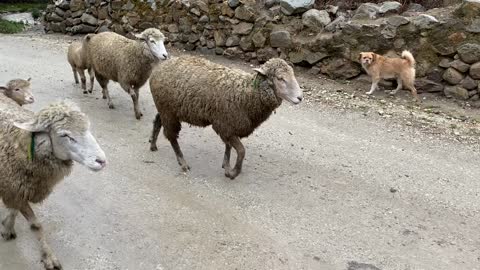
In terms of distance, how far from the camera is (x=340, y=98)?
9.46 m

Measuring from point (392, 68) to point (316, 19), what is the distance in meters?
2.28

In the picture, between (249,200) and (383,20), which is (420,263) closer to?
(249,200)

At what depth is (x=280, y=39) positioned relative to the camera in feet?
35.9

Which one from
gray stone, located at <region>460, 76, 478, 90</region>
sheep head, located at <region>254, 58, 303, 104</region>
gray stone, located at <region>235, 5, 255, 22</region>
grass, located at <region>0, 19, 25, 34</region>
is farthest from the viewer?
grass, located at <region>0, 19, 25, 34</region>

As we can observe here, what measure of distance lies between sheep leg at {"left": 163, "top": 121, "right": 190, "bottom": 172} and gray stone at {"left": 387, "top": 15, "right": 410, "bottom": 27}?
5276 mm

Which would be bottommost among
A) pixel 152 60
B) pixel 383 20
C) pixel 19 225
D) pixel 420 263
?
pixel 19 225

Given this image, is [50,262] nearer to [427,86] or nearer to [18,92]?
[18,92]

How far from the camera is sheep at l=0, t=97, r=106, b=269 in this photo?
164 inches

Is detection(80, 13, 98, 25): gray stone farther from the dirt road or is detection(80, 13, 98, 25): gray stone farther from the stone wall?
the dirt road

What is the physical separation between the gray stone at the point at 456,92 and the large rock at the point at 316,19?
9.45 ft

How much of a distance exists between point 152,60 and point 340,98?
3.64 metres

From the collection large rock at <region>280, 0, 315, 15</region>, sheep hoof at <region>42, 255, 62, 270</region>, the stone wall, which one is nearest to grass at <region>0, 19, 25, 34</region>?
the stone wall

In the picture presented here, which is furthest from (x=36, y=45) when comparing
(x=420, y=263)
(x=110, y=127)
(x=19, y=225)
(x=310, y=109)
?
(x=420, y=263)

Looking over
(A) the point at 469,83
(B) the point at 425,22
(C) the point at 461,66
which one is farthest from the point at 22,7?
(A) the point at 469,83
